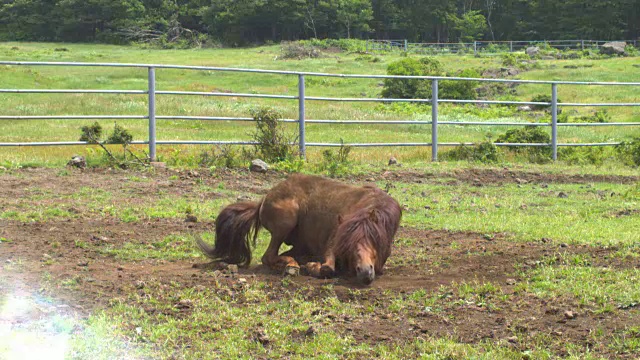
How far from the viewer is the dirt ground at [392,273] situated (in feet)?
13.5

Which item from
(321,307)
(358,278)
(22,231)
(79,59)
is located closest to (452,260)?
(358,278)

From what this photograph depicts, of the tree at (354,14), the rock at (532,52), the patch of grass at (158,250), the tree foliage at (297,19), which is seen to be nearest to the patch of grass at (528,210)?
the patch of grass at (158,250)

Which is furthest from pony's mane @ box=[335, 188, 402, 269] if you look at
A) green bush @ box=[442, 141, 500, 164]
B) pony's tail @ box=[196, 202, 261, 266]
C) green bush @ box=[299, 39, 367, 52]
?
green bush @ box=[299, 39, 367, 52]

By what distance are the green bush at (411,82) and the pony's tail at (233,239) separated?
21.5m

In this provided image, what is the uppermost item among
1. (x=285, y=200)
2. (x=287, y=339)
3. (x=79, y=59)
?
(x=79, y=59)

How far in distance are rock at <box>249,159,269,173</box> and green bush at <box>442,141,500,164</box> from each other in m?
4.14

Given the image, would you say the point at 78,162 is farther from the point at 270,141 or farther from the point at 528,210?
the point at 528,210

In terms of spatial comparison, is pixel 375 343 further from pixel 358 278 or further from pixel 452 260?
pixel 452 260

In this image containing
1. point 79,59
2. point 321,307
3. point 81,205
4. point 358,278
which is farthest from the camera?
point 79,59

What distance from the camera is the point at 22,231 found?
21.3ft

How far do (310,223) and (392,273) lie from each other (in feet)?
2.53

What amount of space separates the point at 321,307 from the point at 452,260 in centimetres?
159

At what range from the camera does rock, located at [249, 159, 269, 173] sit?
10664 mm

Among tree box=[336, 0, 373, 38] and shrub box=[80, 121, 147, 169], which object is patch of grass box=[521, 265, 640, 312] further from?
tree box=[336, 0, 373, 38]
